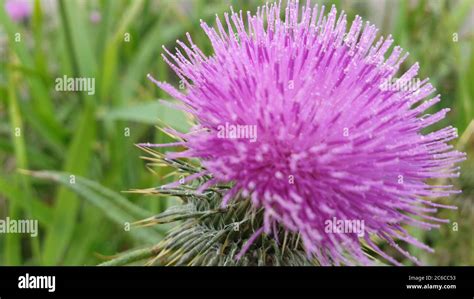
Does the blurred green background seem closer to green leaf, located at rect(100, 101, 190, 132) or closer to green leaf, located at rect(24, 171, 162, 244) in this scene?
green leaf, located at rect(100, 101, 190, 132)

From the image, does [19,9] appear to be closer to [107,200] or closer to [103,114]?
[103,114]

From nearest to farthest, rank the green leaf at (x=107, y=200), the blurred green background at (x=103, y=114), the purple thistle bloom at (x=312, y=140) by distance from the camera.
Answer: the purple thistle bloom at (x=312, y=140)
the green leaf at (x=107, y=200)
the blurred green background at (x=103, y=114)

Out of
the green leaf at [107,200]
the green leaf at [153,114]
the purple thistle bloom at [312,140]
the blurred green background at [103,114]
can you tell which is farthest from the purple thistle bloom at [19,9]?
the purple thistle bloom at [312,140]

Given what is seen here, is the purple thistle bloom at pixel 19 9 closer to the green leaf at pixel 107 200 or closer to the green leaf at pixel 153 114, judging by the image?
the green leaf at pixel 153 114

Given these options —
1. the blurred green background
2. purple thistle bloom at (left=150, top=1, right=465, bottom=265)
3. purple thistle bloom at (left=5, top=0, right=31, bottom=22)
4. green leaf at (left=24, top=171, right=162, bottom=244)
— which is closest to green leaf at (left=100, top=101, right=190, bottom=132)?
the blurred green background
